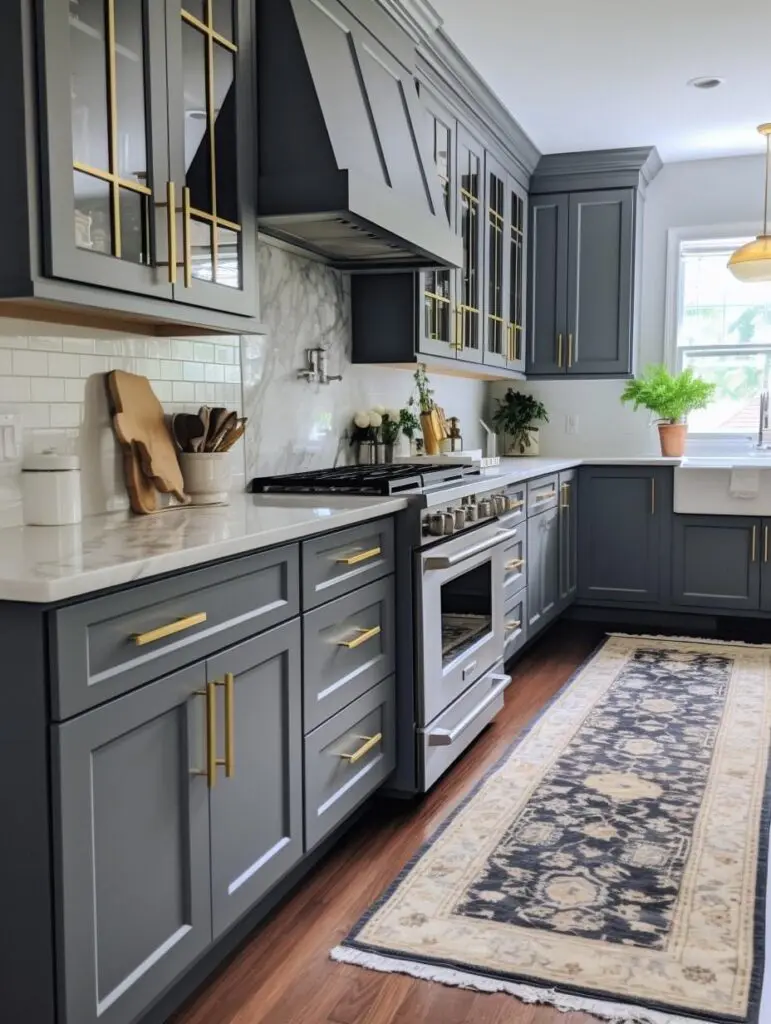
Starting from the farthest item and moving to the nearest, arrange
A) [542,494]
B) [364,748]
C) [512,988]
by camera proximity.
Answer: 1. [542,494]
2. [364,748]
3. [512,988]

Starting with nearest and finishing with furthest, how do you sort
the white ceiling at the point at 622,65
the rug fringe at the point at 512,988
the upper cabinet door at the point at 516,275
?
1. the rug fringe at the point at 512,988
2. the white ceiling at the point at 622,65
3. the upper cabinet door at the point at 516,275

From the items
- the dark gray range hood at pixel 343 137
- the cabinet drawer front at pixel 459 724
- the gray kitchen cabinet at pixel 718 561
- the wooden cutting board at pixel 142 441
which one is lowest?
the cabinet drawer front at pixel 459 724

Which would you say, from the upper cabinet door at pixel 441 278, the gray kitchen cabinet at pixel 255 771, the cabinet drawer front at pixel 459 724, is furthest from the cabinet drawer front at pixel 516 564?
the gray kitchen cabinet at pixel 255 771

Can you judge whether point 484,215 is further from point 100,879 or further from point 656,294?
point 100,879

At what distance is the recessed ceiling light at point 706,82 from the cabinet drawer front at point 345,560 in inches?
105

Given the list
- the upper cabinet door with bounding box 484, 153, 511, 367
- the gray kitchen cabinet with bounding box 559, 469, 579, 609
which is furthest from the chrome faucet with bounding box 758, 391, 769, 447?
the upper cabinet door with bounding box 484, 153, 511, 367

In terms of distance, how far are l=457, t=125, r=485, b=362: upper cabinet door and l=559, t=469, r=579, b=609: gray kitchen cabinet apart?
91cm

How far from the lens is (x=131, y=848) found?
1.59 meters

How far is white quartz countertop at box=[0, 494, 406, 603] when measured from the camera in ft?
4.72

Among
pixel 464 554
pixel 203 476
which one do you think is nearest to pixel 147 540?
pixel 203 476

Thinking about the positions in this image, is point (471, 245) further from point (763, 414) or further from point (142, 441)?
point (142, 441)

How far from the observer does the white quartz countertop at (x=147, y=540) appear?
4.72 feet

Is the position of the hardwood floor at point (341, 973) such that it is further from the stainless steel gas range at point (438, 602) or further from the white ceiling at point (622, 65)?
the white ceiling at point (622, 65)

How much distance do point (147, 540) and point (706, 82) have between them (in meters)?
3.50
